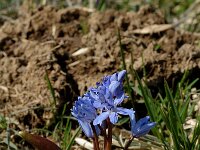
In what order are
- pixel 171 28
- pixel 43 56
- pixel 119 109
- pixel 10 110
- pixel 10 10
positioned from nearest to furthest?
pixel 119 109 → pixel 10 110 → pixel 43 56 → pixel 171 28 → pixel 10 10

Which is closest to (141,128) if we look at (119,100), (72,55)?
(119,100)

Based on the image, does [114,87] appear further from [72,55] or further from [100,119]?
[72,55]

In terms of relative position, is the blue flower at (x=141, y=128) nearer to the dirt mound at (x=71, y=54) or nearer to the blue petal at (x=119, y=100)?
the blue petal at (x=119, y=100)

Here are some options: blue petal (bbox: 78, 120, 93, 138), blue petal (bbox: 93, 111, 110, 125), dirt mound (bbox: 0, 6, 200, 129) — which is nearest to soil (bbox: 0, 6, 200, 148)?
dirt mound (bbox: 0, 6, 200, 129)

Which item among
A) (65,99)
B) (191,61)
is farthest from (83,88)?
(191,61)

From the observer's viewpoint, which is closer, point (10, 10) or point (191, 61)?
point (191, 61)

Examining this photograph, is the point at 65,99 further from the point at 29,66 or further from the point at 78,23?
the point at 78,23

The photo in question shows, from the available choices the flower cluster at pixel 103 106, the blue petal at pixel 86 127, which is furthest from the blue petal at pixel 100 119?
the blue petal at pixel 86 127
